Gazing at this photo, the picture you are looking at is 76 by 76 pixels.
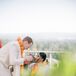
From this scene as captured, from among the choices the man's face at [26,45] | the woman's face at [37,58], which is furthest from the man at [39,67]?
the man's face at [26,45]

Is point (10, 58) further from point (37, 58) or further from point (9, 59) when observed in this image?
point (37, 58)

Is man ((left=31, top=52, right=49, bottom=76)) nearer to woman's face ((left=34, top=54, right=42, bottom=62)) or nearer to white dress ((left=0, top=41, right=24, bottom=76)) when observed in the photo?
woman's face ((left=34, top=54, right=42, bottom=62))

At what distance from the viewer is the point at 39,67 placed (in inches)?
100

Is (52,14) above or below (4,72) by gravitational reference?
above

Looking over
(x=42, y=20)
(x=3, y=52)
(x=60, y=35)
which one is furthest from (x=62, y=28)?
(x=3, y=52)

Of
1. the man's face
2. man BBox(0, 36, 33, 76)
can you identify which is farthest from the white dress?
the man's face

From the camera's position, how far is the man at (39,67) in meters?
2.54

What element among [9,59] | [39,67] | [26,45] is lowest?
[39,67]

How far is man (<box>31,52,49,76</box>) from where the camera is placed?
2535 millimetres

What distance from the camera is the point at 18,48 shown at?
2568 mm

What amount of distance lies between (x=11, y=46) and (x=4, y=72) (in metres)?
0.34

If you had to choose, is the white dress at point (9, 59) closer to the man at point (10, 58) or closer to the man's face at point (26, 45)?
the man at point (10, 58)

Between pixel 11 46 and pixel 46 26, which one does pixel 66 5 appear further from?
pixel 11 46

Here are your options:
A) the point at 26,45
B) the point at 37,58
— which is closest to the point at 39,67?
the point at 37,58
